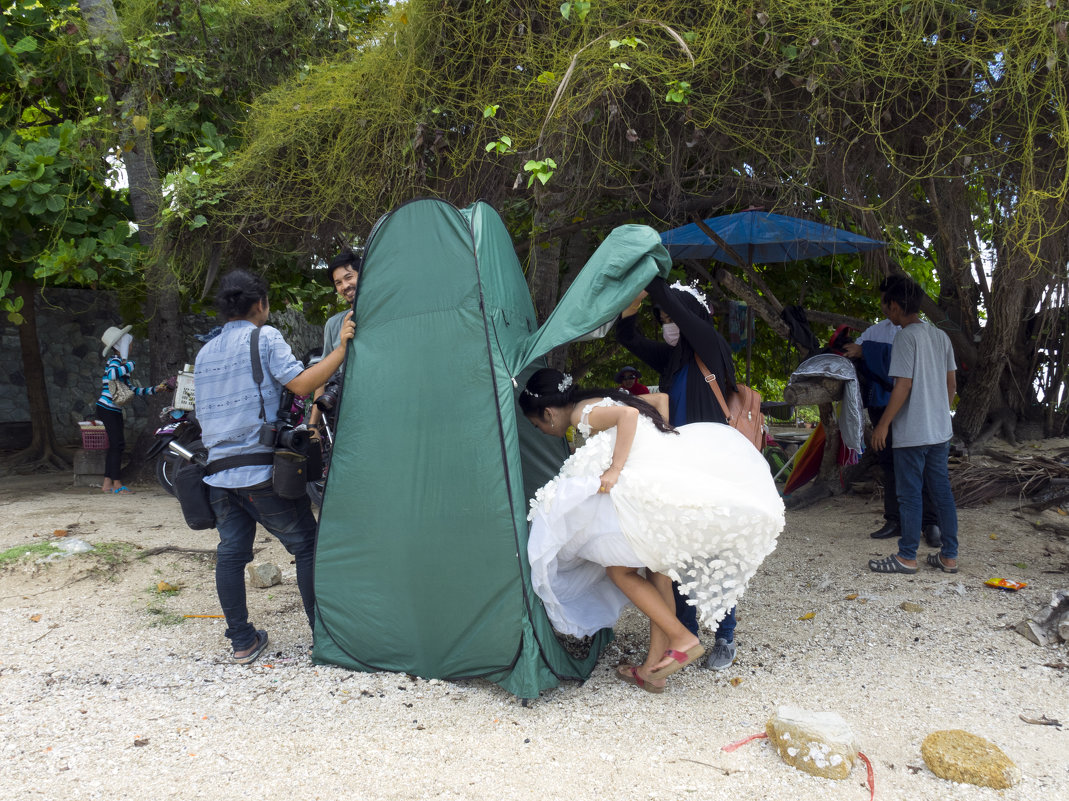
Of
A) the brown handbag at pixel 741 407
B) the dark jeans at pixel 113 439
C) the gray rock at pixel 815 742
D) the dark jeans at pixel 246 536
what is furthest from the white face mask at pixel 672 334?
the dark jeans at pixel 113 439

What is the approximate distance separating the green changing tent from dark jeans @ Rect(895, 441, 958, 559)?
2102 millimetres

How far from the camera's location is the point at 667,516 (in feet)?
8.27

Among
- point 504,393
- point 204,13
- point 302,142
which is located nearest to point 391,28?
point 302,142

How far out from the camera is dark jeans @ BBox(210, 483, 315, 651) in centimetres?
306

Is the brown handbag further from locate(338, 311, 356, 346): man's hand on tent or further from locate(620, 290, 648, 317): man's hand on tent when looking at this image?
locate(338, 311, 356, 346): man's hand on tent

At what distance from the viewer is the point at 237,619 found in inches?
124

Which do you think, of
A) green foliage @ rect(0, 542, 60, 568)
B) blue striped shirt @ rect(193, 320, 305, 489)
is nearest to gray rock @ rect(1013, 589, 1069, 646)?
blue striped shirt @ rect(193, 320, 305, 489)

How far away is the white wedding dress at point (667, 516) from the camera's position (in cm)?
252

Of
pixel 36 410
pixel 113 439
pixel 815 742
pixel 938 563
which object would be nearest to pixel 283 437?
pixel 815 742

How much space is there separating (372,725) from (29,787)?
996 mm

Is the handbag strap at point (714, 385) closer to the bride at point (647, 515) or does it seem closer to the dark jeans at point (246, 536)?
the bride at point (647, 515)

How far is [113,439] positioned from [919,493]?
22.4 ft

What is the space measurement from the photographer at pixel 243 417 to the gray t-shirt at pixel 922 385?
9.88ft

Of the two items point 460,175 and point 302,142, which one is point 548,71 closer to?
point 460,175
